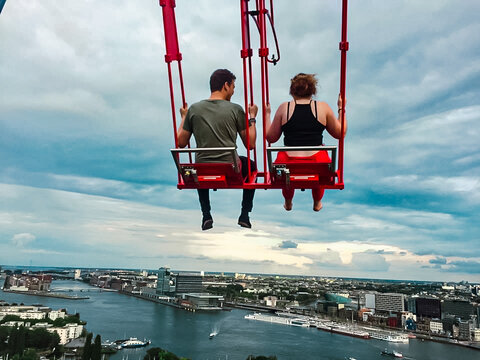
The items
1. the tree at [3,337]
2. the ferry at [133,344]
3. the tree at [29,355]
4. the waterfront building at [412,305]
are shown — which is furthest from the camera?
the waterfront building at [412,305]

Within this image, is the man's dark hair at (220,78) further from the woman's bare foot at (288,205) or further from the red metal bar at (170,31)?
the woman's bare foot at (288,205)

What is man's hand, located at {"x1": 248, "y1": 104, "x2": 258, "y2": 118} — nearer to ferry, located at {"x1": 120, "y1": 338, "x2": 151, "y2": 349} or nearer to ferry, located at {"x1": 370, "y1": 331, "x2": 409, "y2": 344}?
ferry, located at {"x1": 120, "y1": 338, "x2": 151, "y2": 349}

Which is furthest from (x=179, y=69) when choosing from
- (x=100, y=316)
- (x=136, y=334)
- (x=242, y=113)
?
(x=100, y=316)

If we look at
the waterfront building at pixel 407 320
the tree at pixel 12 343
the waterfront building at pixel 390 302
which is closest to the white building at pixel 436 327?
the waterfront building at pixel 407 320

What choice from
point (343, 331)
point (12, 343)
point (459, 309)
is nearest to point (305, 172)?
point (12, 343)

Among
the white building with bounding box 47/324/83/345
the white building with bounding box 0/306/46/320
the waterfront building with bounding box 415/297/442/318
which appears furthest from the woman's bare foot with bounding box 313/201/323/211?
the waterfront building with bounding box 415/297/442/318
